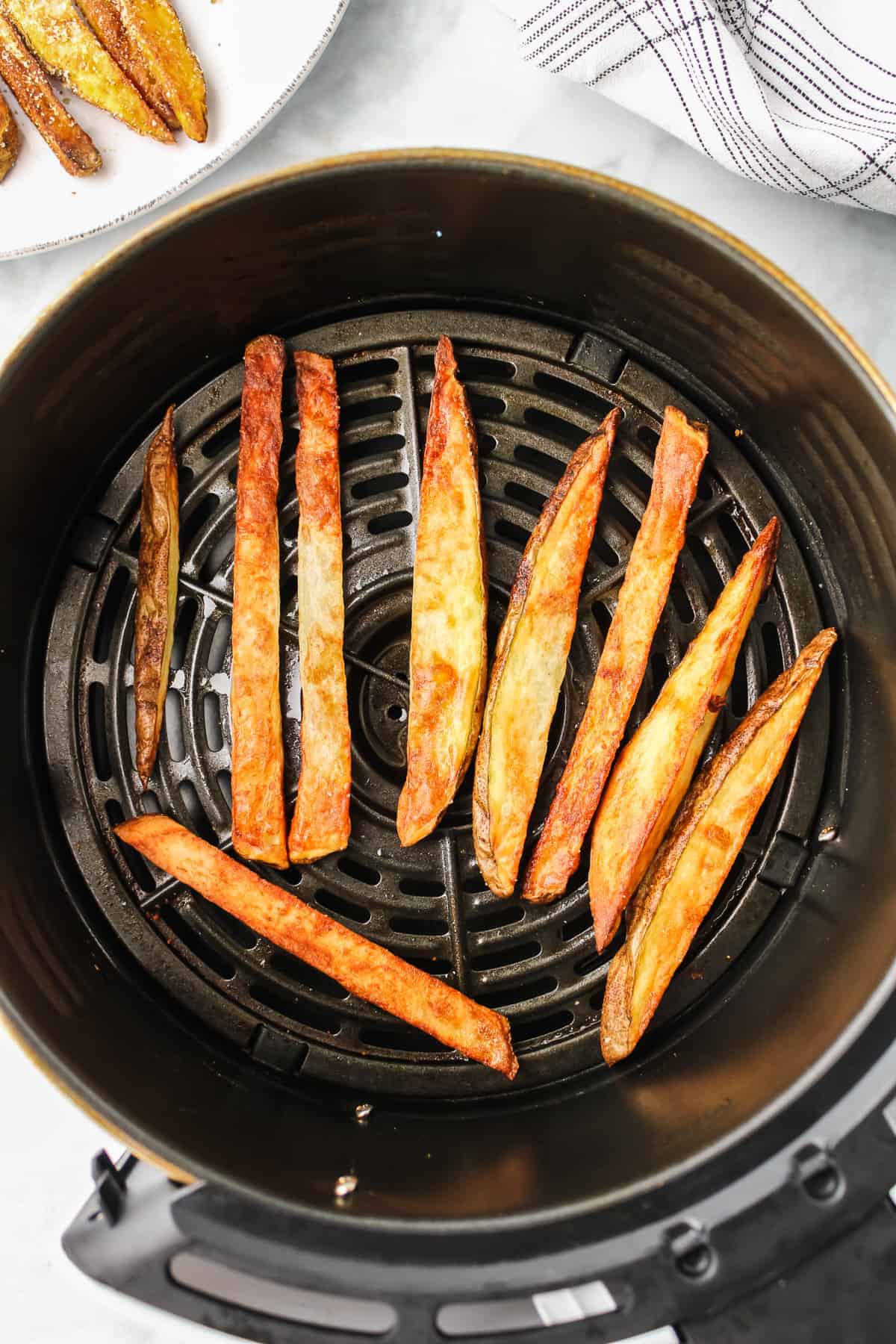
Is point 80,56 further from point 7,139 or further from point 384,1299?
point 384,1299

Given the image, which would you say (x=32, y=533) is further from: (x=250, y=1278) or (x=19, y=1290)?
(x=19, y=1290)

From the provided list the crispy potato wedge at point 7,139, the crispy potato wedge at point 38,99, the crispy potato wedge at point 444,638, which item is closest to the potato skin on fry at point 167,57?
the crispy potato wedge at point 38,99

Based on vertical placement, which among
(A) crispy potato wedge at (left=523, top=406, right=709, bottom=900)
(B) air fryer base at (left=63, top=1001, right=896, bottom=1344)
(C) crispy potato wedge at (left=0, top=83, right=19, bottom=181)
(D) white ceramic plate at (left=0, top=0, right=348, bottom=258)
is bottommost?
(B) air fryer base at (left=63, top=1001, right=896, bottom=1344)

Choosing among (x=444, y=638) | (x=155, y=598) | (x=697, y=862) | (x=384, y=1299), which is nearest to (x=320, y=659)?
(x=444, y=638)

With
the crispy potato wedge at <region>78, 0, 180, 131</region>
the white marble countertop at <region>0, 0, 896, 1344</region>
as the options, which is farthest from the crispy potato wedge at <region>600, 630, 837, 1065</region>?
the crispy potato wedge at <region>78, 0, 180, 131</region>

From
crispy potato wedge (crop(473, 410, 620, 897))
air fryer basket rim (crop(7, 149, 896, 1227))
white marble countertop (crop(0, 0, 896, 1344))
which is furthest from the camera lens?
Result: white marble countertop (crop(0, 0, 896, 1344))

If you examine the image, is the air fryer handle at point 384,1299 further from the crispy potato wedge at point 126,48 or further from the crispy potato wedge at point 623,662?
the crispy potato wedge at point 126,48

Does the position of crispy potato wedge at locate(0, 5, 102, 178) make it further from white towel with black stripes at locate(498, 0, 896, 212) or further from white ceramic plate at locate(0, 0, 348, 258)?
white towel with black stripes at locate(498, 0, 896, 212)
